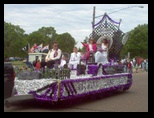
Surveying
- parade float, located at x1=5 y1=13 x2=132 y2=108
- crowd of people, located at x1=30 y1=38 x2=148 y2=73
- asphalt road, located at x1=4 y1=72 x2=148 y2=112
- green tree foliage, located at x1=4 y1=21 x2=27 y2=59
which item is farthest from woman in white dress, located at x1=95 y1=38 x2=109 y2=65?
green tree foliage, located at x1=4 y1=21 x2=27 y2=59

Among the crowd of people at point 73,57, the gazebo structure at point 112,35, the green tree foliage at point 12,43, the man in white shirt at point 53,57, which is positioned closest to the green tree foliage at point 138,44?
the green tree foliage at point 12,43

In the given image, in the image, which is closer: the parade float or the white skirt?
the parade float

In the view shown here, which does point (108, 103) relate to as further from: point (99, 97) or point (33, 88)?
point (33, 88)

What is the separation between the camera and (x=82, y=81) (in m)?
Answer: 9.32

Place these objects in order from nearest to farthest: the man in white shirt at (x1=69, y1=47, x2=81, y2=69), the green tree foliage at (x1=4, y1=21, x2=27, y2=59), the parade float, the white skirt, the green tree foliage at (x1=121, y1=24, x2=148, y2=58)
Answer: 1. the parade float
2. the man in white shirt at (x1=69, y1=47, x2=81, y2=69)
3. the white skirt
4. the green tree foliage at (x1=4, y1=21, x2=27, y2=59)
5. the green tree foliage at (x1=121, y1=24, x2=148, y2=58)

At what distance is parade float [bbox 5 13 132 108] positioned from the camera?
835 cm

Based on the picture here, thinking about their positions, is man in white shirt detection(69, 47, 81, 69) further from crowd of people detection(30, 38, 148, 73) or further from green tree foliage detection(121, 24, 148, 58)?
green tree foliage detection(121, 24, 148, 58)

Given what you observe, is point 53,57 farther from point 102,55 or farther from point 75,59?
point 102,55

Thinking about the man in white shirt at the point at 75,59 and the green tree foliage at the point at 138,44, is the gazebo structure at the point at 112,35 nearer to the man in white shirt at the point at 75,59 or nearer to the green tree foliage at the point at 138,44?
the man in white shirt at the point at 75,59

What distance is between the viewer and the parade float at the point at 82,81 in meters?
8.35

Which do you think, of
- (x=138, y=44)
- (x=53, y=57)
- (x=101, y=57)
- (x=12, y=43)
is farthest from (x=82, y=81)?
(x=138, y=44)

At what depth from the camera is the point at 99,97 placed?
1123 cm
